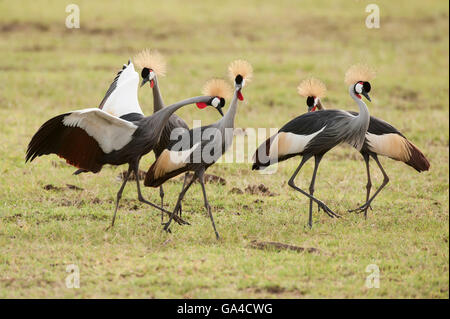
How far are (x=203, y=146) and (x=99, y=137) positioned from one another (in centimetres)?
94

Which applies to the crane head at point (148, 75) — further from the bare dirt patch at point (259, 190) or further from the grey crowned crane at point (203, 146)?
the bare dirt patch at point (259, 190)

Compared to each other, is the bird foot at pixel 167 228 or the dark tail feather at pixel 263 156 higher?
the dark tail feather at pixel 263 156

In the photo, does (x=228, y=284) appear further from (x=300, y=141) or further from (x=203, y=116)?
A: (x=203, y=116)

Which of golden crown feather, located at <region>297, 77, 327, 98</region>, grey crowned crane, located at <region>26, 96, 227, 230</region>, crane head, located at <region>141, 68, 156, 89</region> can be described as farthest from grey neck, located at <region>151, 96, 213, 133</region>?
golden crown feather, located at <region>297, 77, 327, 98</region>

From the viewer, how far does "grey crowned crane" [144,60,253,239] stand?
6266 mm

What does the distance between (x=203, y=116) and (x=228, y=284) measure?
6424 millimetres

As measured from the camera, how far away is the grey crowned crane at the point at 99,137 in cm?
611

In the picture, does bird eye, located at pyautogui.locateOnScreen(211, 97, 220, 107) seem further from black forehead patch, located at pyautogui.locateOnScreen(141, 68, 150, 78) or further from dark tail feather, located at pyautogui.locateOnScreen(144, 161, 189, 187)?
black forehead patch, located at pyautogui.locateOnScreen(141, 68, 150, 78)

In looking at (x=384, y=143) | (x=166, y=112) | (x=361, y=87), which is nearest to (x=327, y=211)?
(x=384, y=143)

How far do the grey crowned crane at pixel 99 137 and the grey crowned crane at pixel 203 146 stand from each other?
0.57 ft

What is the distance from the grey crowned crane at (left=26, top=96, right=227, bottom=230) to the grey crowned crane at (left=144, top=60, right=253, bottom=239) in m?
0.17

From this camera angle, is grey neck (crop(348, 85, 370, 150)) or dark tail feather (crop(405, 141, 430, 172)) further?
dark tail feather (crop(405, 141, 430, 172))

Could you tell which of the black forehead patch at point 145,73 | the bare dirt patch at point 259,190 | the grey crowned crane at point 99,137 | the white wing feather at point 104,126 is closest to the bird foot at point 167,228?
the grey crowned crane at point 99,137

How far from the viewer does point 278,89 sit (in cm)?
1262
